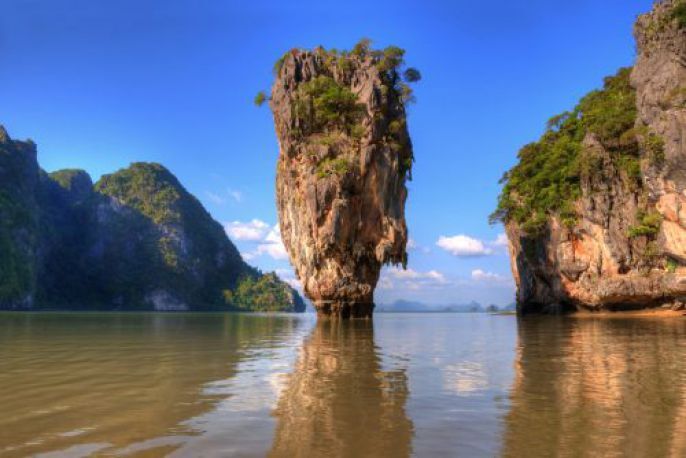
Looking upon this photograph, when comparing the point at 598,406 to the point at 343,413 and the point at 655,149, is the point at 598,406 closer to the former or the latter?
the point at 343,413

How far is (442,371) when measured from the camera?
930cm

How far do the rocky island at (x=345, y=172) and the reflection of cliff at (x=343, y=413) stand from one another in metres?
25.3

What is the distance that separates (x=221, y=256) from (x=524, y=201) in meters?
119

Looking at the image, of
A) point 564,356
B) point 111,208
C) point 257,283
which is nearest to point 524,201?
point 564,356

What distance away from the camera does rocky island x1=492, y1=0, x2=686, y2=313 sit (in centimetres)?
3098

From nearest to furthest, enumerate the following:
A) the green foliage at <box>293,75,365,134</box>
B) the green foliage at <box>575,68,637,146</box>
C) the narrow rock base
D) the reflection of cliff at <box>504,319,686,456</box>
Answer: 1. the reflection of cliff at <box>504,319,686,456</box>
2. the narrow rock base
3. the green foliage at <box>293,75,365,134</box>
4. the green foliage at <box>575,68,637,146</box>

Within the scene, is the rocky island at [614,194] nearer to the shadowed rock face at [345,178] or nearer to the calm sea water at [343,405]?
the shadowed rock face at [345,178]

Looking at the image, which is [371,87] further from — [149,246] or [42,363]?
[149,246]

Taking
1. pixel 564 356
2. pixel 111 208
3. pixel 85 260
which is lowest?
pixel 564 356

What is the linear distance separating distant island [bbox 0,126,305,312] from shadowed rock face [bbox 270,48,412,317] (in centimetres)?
8682

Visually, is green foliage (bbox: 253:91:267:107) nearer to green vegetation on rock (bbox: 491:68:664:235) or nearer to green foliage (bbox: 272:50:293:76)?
green foliage (bbox: 272:50:293:76)

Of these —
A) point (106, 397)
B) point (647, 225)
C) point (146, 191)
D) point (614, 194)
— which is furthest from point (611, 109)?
point (146, 191)

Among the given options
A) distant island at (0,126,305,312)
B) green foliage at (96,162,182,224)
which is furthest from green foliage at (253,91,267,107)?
green foliage at (96,162,182,224)

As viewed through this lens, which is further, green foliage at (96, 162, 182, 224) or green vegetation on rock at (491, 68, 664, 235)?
green foliage at (96, 162, 182, 224)
